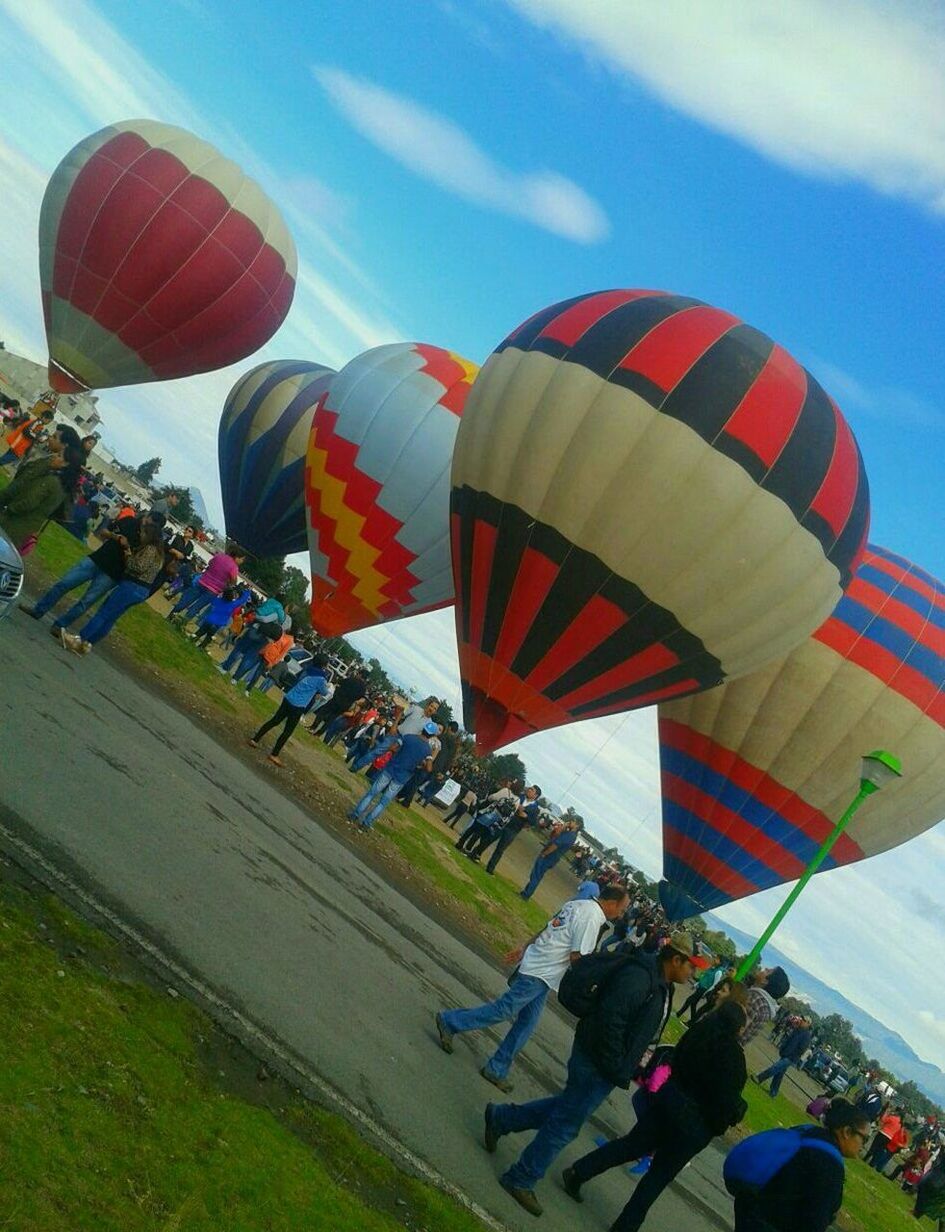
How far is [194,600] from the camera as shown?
63.6 ft

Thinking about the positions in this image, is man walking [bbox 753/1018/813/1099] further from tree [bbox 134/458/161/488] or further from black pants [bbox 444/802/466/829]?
tree [bbox 134/458/161/488]

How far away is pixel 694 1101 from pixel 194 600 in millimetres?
15487

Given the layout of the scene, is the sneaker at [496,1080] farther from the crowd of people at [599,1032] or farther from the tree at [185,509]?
the tree at [185,509]

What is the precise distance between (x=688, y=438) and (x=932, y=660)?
741 centimetres

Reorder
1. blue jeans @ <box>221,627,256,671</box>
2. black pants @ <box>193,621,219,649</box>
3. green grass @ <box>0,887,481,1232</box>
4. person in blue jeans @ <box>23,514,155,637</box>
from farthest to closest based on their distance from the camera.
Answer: black pants @ <box>193,621,219,649</box> → blue jeans @ <box>221,627,256,671</box> → person in blue jeans @ <box>23,514,155,637</box> → green grass @ <box>0,887,481,1232</box>

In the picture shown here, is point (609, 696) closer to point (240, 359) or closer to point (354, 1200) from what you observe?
point (354, 1200)

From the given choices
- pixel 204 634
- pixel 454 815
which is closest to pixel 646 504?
pixel 204 634

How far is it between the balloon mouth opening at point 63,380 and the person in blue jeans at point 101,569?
15.2 metres

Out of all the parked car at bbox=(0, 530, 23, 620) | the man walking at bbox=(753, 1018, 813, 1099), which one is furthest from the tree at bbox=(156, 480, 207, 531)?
the parked car at bbox=(0, 530, 23, 620)

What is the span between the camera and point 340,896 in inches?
367

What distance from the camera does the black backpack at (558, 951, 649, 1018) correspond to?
5.79m

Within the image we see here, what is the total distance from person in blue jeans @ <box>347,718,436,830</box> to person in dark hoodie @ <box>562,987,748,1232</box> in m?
7.49

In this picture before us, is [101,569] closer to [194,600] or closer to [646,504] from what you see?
[646,504]

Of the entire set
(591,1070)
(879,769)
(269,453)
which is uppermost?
(269,453)
